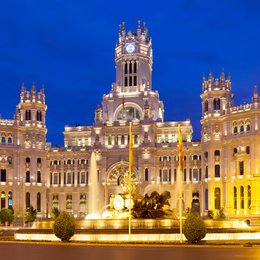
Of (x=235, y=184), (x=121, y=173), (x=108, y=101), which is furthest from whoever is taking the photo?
(x=108, y=101)

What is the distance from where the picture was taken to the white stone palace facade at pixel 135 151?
114688 mm

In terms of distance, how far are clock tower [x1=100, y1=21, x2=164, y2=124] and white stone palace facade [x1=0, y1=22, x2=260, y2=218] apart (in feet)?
0.76

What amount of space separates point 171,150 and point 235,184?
2042 cm

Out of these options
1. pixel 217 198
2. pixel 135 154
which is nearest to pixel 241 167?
pixel 217 198

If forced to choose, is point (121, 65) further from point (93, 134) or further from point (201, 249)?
point (201, 249)

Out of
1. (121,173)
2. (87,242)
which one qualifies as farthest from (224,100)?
(87,242)

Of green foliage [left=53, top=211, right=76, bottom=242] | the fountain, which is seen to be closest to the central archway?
the fountain

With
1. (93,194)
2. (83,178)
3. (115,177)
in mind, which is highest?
(115,177)

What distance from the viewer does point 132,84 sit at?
143m

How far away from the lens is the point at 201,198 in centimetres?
12238

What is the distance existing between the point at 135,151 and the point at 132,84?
1986 centimetres

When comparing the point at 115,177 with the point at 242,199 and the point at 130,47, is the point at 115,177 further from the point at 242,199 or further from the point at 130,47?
the point at 130,47

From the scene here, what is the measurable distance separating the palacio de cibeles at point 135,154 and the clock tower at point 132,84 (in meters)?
0.24

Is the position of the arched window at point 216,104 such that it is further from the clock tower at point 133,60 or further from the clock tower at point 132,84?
the clock tower at point 133,60
